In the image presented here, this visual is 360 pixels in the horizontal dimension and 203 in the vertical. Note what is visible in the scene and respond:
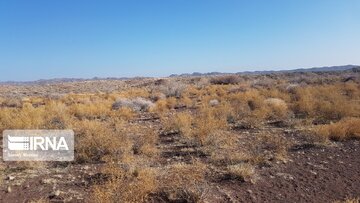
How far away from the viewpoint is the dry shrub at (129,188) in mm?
5738

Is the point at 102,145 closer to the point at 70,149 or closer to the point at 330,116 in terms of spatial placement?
the point at 70,149

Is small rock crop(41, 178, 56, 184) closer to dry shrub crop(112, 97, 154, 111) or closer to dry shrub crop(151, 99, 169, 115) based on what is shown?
dry shrub crop(151, 99, 169, 115)

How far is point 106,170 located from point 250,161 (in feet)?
10.4

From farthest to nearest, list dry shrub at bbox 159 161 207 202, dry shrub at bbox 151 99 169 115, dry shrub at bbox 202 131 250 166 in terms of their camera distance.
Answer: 1. dry shrub at bbox 151 99 169 115
2. dry shrub at bbox 202 131 250 166
3. dry shrub at bbox 159 161 207 202

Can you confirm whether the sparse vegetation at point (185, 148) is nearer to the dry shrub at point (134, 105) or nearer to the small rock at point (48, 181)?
the small rock at point (48, 181)

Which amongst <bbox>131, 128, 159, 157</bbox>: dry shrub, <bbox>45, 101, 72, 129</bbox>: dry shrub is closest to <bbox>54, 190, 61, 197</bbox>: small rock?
<bbox>131, 128, 159, 157</bbox>: dry shrub

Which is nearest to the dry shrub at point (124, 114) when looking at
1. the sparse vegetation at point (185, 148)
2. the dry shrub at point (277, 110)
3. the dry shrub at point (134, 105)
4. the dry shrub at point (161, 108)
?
the sparse vegetation at point (185, 148)

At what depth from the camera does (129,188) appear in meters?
6.07

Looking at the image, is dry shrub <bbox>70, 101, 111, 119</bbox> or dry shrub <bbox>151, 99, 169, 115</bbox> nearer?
dry shrub <bbox>70, 101, 111, 119</bbox>

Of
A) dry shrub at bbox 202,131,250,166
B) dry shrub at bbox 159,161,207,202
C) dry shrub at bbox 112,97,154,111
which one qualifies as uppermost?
dry shrub at bbox 112,97,154,111

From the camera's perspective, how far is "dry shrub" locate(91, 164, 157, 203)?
18.8ft

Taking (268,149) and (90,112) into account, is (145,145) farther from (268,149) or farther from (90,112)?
(90,112)

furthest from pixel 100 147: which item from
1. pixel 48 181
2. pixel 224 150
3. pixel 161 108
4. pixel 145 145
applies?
pixel 161 108

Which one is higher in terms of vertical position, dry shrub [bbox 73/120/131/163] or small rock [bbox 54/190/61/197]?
dry shrub [bbox 73/120/131/163]
